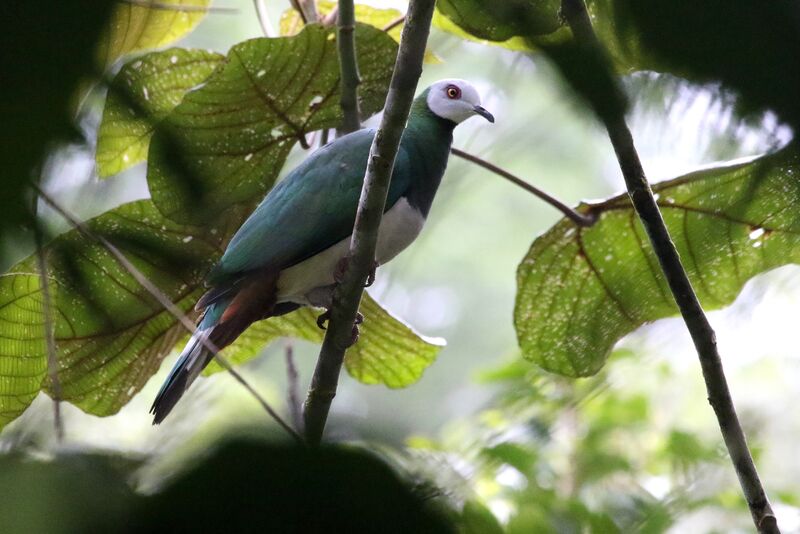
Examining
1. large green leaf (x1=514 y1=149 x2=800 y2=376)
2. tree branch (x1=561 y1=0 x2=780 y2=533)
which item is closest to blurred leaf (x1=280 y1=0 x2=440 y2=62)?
large green leaf (x1=514 y1=149 x2=800 y2=376)

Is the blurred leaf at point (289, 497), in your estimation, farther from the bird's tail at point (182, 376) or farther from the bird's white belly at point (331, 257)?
the bird's white belly at point (331, 257)

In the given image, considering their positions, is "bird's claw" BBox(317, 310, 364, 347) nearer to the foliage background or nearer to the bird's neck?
the foliage background

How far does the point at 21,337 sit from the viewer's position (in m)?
1.16

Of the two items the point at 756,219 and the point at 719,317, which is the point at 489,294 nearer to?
the point at 719,317

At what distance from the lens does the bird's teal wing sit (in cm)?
227

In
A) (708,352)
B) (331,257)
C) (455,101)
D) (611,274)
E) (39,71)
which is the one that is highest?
(455,101)

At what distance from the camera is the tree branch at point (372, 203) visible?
1.16 metres

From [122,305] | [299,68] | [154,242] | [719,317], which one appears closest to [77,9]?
[154,242]

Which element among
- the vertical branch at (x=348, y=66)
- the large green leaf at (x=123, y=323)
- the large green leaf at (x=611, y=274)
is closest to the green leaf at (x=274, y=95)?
the vertical branch at (x=348, y=66)

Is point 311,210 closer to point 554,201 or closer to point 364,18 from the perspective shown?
point 554,201

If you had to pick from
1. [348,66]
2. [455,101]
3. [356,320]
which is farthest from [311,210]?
[455,101]

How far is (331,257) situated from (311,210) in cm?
14

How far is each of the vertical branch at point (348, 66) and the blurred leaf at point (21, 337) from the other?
1.02 meters

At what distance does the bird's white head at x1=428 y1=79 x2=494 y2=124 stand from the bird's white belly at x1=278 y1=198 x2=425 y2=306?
0.47 metres
